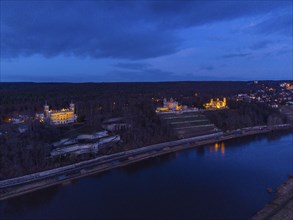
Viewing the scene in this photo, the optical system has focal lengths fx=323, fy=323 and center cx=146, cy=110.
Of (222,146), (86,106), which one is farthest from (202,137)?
(86,106)

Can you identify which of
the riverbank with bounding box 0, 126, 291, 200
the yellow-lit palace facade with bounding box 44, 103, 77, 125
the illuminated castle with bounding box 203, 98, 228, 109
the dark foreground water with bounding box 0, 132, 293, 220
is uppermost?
the illuminated castle with bounding box 203, 98, 228, 109

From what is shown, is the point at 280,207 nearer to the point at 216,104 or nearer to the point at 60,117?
the point at 60,117

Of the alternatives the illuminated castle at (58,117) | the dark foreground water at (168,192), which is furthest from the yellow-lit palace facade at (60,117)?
the dark foreground water at (168,192)

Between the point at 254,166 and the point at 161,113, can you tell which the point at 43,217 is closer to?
the point at 254,166

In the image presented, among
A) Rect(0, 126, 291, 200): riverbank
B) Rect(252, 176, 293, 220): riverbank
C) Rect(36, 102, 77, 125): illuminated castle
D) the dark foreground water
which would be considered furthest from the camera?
Rect(36, 102, 77, 125): illuminated castle

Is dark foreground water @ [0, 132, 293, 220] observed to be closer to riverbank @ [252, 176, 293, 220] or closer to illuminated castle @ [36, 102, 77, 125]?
riverbank @ [252, 176, 293, 220]

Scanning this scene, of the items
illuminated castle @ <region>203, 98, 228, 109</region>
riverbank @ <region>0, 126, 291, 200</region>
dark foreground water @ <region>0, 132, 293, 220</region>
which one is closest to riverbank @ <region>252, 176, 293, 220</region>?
dark foreground water @ <region>0, 132, 293, 220</region>

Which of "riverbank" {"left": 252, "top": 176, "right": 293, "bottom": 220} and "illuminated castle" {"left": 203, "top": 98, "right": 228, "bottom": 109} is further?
"illuminated castle" {"left": 203, "top": 98, "right": 228, "bottom": 109}

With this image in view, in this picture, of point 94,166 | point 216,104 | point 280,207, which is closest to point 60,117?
point 94,166
